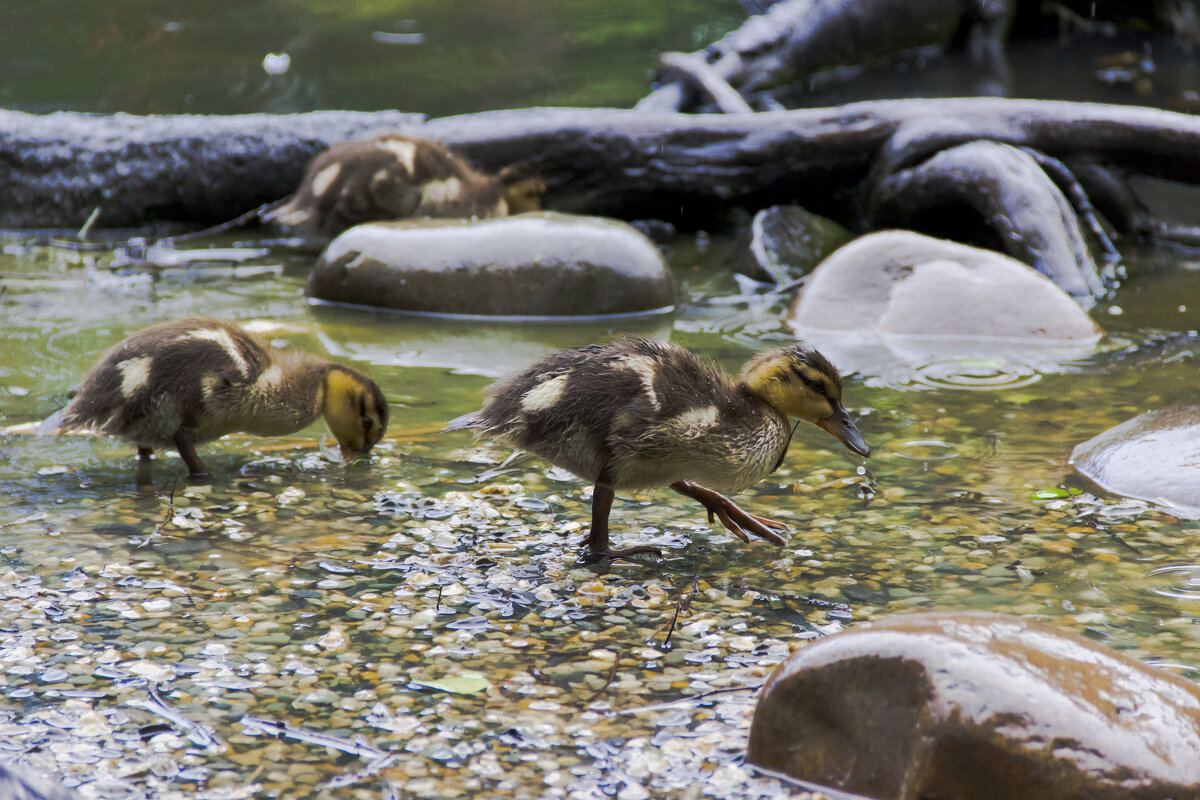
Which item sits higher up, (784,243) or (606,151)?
(606,151)

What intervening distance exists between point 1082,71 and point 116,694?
1500 centimetres

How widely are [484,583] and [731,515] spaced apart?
92 centimetres

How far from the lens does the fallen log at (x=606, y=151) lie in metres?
9.34

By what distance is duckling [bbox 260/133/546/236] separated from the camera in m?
8.98

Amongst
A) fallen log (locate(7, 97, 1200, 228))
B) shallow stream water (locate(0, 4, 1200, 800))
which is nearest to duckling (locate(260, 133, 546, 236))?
fallen log (locate(7, 97, 1200, 228))

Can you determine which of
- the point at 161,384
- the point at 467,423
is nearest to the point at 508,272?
the point at 161,384

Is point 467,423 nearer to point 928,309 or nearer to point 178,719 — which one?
point 178,719

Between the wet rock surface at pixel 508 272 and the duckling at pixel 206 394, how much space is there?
2.60 m

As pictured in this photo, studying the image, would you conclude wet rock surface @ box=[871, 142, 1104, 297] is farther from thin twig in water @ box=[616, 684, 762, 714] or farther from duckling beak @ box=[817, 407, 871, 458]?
thin twig in water @ box=[616, 684, 762, 714]

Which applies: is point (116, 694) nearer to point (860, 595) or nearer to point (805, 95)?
point (860, 595)

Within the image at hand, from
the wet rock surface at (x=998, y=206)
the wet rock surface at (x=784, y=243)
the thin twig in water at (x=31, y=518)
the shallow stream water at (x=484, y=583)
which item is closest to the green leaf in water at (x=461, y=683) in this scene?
the shallow stream water at (x=484, y=583)

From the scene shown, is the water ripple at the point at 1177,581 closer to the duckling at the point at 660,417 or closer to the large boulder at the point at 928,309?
the duckling at the point at 660,417

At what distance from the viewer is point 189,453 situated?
16.5 feet

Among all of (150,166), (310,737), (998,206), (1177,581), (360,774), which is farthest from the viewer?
(150,166)
